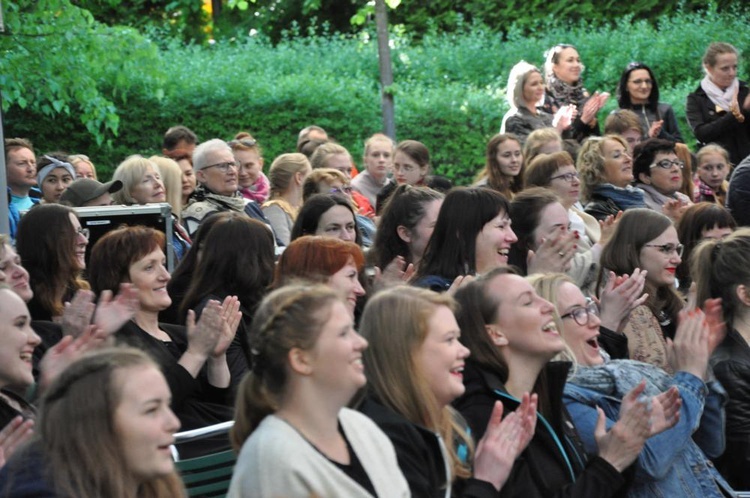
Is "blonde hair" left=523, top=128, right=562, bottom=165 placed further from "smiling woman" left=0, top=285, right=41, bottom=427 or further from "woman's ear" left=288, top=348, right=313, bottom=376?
"woman's ear" left=288, top=348, right=313, bottom=376

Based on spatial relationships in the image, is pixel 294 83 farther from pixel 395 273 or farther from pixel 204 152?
pixel 395 273

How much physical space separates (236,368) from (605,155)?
4.49m

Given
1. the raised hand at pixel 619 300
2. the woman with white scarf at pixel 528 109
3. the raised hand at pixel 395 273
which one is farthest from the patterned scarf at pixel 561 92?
the raised hand at pixel 619 300

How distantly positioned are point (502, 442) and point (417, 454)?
1.27ft

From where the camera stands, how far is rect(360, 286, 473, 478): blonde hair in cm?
442

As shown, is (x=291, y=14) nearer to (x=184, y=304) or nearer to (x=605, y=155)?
(x=605, y=155)

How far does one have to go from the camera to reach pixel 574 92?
12883 mm

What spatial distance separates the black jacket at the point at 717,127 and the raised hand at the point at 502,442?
338 inches

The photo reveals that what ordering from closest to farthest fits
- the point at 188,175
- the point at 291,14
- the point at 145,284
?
1. the point at 145,284
2. the point at 188,175
3. the point at 291,14

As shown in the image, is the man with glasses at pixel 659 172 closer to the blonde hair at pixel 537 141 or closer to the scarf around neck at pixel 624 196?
the scarf around neck at pixel 624 196

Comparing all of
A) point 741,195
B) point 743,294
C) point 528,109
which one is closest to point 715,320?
point 743,294

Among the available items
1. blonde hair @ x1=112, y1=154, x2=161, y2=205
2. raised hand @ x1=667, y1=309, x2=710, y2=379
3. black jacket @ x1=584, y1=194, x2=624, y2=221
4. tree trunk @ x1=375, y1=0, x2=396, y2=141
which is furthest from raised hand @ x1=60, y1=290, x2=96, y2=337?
tree trunk @ x1=375, y1=0, x2=396, y2=141

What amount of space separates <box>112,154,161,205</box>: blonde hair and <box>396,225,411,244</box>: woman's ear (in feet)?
8.08

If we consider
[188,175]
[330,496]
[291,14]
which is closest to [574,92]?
[188,175]
